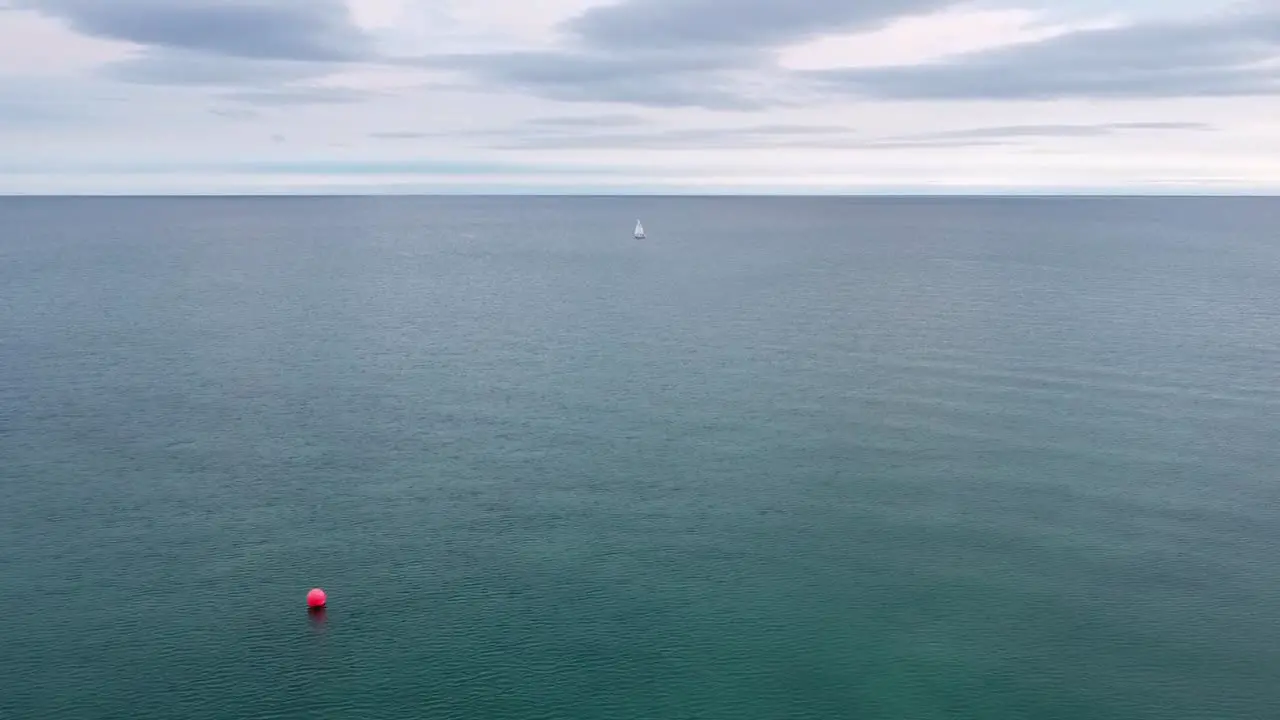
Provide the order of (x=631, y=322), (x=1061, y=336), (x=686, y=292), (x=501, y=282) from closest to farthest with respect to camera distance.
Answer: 1. (x=1061, y=336)
2. (x=631, y=322)
3. (x=686, y=292)
4. (x=501, y=282)

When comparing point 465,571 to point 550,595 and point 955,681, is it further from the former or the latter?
point 955,681

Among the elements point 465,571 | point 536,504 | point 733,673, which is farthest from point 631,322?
point 733,673

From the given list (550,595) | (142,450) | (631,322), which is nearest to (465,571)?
(550,595)

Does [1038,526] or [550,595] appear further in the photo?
[1038,526]

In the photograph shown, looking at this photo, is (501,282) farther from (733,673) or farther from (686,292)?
(733,673)

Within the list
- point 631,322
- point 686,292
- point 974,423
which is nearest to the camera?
point 974,423

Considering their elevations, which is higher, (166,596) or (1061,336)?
(1061,336)
